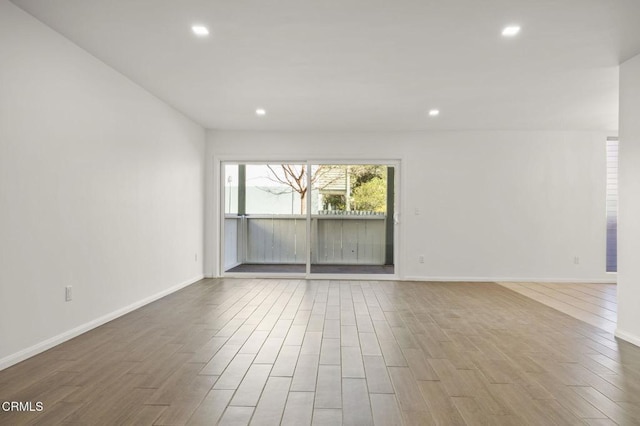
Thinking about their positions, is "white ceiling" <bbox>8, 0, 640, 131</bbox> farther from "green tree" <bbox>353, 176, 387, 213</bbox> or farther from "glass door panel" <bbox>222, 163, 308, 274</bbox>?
"glass door panel" <bbox>222, 163, 308, 274</bbox>

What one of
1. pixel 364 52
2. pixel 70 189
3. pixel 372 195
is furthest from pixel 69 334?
pixel 372 195

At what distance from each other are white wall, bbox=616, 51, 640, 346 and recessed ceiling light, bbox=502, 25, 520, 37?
1.29m

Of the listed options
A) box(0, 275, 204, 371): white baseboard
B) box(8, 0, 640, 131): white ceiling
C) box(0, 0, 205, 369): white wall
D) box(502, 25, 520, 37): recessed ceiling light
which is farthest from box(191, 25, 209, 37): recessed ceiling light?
box(0, 275, 204, 371): white baseboard

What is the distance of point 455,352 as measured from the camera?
124 inches

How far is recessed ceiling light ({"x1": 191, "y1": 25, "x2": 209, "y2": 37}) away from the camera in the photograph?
3104 mm

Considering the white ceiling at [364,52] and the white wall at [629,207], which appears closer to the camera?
the white ceiling at [364,52]

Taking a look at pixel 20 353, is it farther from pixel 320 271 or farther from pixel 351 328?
pixel 320 271

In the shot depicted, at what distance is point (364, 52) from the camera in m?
3.56

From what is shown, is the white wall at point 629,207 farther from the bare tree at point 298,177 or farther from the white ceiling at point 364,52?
the bare tree at point 298,177

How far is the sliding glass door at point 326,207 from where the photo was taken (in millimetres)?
6887

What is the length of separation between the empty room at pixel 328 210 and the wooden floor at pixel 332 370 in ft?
0.08

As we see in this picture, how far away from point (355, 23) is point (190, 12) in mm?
1124

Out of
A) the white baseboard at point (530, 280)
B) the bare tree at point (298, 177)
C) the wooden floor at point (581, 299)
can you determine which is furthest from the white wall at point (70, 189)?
the wooden floor at point (581, 299)

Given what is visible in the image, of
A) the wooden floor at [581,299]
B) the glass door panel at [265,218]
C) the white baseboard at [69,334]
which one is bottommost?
the wooden floor at [581,299]
